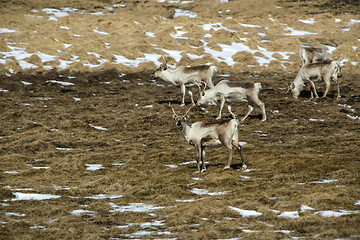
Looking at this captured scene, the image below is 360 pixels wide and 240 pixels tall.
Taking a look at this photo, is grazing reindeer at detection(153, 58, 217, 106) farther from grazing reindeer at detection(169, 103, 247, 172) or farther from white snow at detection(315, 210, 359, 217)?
white snow at detection(315, 210, 359, 217)

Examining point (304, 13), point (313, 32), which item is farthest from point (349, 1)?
point (313, 32)

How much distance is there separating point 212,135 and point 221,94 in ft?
30.9

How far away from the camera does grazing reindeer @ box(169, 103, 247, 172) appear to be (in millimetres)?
16125

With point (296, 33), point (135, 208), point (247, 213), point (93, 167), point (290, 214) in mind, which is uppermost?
point (290, 214)

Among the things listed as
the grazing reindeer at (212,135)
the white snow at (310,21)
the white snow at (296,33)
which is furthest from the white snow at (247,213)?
the white snow at (310,21)

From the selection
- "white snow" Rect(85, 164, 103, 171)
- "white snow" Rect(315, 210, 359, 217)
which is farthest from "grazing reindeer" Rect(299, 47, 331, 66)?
"white snow" Rect(315, 210, 359, 217)

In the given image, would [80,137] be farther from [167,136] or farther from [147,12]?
[147,12]

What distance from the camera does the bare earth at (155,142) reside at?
426 inches

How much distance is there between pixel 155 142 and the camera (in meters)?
22.7

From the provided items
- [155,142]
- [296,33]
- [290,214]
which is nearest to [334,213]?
[290,214]

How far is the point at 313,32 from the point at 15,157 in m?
51.2

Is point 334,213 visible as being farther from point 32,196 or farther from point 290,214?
point 32,196

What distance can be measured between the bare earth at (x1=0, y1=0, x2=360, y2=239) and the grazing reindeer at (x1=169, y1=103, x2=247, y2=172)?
84 cm

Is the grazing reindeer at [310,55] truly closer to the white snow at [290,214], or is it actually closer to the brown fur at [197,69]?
the brown fur at [197,69]
